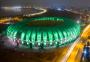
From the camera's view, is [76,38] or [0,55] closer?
[0,55]

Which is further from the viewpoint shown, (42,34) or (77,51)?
(42,34)

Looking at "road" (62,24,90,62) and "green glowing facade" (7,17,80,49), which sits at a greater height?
"green glowing facade" (7,17,80,49)

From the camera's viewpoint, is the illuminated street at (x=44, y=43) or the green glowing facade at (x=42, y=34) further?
the green glowing facade at (x=42, y=34)

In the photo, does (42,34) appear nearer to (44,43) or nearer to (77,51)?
(44,43)

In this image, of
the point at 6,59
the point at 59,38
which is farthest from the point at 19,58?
the point at 59,38

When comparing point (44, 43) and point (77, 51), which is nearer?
point (77, 51)

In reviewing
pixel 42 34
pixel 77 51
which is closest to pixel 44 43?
pixel 42 34

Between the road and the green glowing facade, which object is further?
the green glowing facade

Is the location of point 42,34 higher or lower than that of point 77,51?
higher

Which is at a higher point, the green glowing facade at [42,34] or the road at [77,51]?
the green glowing facade at [42,34]

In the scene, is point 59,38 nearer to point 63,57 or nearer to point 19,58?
point 63,57

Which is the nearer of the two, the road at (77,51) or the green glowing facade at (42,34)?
the road at (77,51)
